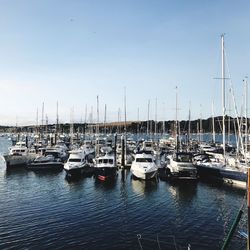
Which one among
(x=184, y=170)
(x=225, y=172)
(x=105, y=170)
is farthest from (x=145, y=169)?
(x=225, y=172)

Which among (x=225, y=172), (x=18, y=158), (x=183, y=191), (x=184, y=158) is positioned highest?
(x=184, y=158)

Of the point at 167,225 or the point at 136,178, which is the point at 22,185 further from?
the point at 167,225

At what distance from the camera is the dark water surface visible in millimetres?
23812

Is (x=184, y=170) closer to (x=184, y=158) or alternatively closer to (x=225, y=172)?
(x=184, y=158)

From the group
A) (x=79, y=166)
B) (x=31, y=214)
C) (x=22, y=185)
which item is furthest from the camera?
(x=79, y=166)

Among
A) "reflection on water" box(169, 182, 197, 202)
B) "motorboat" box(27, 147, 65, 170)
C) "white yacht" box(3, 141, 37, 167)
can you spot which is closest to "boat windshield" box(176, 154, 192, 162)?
"reflection on water" box(169, 182, 197, 202)

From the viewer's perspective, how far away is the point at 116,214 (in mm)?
30891

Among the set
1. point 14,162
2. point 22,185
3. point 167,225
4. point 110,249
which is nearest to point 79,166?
point 22,185

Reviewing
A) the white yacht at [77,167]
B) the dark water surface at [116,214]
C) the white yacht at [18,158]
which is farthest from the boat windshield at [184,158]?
the white yacht at [18,158]

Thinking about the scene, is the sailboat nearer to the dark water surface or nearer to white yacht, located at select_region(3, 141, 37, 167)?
the dark water surface

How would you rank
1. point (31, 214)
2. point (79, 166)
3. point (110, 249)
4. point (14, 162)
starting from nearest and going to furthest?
point (110, 249)
point (31, 214)
point (79, 166)
point (14, 162)

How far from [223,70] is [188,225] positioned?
91.9 ft

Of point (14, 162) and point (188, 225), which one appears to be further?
point (14, 162)

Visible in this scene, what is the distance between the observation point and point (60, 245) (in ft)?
75.5
